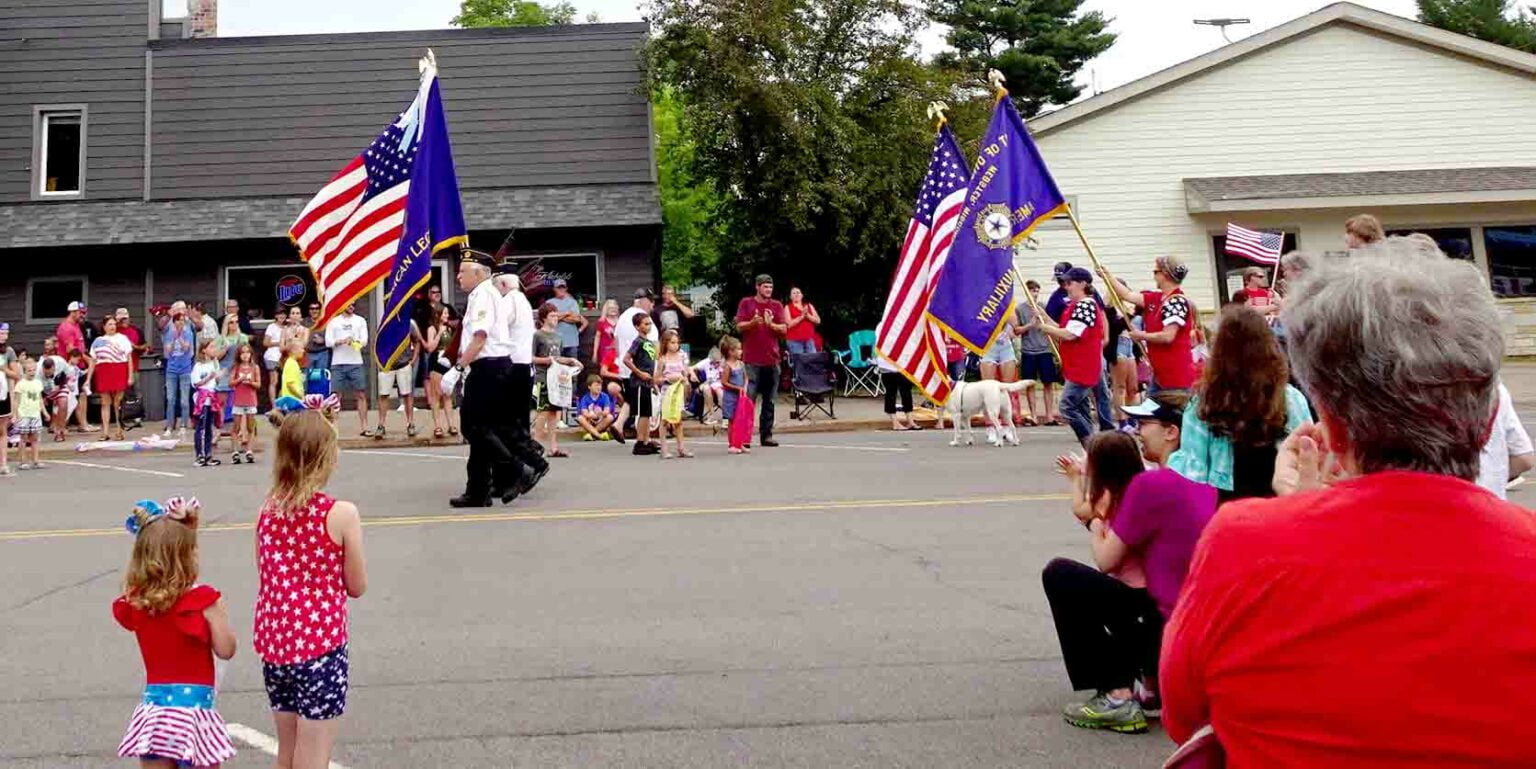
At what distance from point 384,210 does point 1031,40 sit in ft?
144

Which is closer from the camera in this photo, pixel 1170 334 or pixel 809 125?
pixel 1170 334

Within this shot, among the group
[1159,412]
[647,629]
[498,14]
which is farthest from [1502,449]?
[498,14]

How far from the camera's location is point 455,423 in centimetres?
1931

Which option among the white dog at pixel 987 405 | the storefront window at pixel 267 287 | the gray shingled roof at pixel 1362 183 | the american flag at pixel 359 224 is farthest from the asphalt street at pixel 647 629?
the gray shingled roof at pixel 1362 183

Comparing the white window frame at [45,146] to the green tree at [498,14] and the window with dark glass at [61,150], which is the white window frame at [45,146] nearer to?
the window with dark glass at [61,150]

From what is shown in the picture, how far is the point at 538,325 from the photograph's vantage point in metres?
16.9

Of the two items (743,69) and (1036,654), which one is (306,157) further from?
(1036,654)

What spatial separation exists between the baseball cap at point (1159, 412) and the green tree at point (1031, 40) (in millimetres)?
45272

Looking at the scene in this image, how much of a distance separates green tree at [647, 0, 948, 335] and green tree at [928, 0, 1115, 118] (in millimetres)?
24156

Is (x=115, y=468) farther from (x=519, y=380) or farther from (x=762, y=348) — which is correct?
(x=762, y=348)

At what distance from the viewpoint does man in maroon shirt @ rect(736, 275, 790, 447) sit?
15.2 m

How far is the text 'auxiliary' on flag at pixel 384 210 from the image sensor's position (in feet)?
36.7

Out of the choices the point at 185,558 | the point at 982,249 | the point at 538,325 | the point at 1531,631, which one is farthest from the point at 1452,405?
the point at 538,325

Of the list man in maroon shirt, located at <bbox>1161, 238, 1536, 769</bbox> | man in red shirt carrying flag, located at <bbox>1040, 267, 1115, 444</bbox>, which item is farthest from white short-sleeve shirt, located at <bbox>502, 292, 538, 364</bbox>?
man in maroon shirt, located at <bbox>1161, 238, 1536, 769</bbox>
